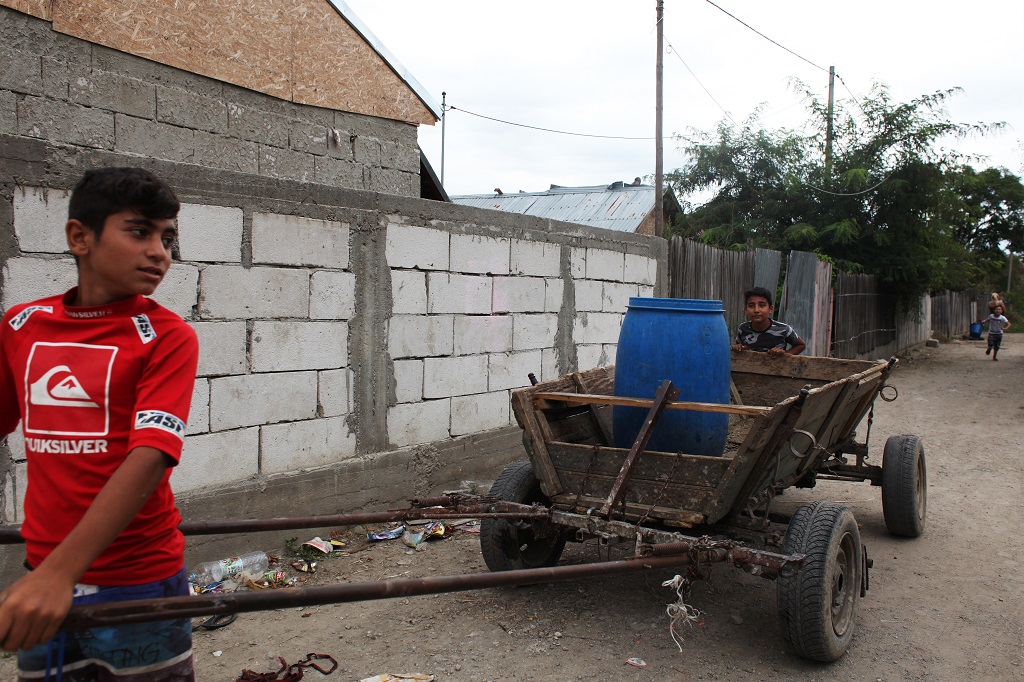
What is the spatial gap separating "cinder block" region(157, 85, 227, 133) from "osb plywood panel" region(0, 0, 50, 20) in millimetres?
934

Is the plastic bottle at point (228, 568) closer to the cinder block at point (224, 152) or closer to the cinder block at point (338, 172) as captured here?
the cinder block at point (224, 152)

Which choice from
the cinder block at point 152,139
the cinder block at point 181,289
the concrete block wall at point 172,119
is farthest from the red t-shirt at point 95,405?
the cinder block at point 152,139

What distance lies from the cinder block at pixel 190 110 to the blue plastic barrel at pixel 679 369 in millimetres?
4474

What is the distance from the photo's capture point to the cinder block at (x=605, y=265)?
771cm

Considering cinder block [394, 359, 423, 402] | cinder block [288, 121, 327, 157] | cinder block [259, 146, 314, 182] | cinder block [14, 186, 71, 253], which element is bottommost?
cinder block [394, 359, 423, 402]

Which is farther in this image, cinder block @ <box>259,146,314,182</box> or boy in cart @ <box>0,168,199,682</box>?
cinder block @ <box>259,146,314,182</box>

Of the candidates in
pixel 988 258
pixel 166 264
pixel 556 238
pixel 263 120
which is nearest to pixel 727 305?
pixel 556 238

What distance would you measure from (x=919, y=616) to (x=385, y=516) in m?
2.87

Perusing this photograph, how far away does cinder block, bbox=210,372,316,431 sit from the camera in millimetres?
4508

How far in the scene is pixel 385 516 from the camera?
10.1 feet

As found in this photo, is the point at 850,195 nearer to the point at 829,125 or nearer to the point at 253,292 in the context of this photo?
the point at 829,125

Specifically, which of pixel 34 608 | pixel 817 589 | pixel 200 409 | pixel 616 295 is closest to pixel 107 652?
pixel 34 608

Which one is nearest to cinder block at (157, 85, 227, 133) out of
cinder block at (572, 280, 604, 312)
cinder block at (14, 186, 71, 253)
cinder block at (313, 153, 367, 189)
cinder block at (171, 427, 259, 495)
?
cinder block at (313, 153, 367, 189)

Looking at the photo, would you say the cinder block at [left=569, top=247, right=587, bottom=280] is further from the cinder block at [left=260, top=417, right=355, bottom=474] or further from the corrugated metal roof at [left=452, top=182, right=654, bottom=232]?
the corrugated metal roof at [left=452, top=182, right=654, bottom=232]
